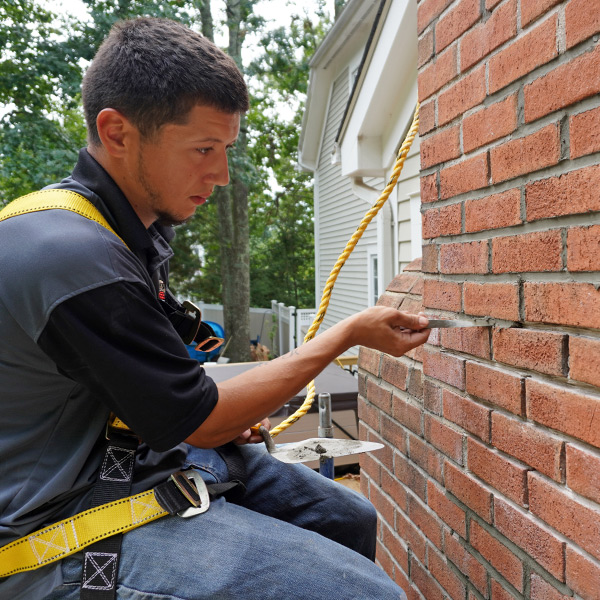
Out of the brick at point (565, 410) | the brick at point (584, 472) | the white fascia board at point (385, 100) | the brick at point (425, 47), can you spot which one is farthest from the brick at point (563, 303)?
the white fascia board at point (385, 100)

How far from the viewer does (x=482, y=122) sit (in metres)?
1.53

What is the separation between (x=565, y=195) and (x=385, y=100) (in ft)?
10.8

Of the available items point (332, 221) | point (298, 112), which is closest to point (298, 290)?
point (298, 112)

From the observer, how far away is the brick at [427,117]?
1.83 metres

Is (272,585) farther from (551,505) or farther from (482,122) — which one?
(482,122)

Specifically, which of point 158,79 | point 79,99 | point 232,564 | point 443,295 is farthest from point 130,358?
point 79,99

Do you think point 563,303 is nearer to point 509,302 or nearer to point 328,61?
point 509,302

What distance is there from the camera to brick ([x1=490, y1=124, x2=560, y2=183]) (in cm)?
124

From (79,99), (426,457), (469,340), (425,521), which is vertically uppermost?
(79,99)

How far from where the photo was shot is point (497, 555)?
1.50 m

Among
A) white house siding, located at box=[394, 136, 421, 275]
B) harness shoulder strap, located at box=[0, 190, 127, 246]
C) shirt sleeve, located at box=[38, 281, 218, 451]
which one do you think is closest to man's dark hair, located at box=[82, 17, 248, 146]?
harness shoulder strap, located at box=[0, 190, 127, 246]

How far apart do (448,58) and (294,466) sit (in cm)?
141

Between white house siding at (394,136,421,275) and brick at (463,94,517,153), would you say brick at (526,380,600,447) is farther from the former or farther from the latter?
white house siding at (394,136,421,275)

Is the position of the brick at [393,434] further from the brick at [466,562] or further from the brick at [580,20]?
the brick at [580,20]
